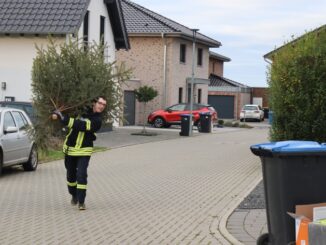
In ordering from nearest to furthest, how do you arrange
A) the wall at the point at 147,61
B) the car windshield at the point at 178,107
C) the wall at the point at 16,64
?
the wall at the point at 16,64, the car windshield at the point at 178,107, the wall at the point at 147,61

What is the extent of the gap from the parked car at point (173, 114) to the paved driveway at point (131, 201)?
17438 millimetres

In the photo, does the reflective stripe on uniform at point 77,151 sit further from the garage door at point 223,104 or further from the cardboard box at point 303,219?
the garage door at point 223,104

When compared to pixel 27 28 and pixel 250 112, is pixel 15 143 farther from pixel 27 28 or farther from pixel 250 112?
pixel 250 112

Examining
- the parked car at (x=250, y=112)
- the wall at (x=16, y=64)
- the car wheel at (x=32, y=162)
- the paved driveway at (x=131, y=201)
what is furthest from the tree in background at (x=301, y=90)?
the parked car at (x=250, y=112)

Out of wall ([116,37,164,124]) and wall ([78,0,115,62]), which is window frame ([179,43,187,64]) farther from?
wall ([78,0,115,62])

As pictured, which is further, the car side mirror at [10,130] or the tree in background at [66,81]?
the car side mirror at [10,130]

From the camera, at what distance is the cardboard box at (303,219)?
5740mm

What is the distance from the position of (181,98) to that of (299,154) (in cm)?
3553

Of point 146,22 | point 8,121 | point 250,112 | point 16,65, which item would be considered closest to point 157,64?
point 146,22

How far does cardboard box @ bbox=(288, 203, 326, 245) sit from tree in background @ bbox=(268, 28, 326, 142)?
8.91 metres

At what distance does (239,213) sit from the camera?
32.1ft

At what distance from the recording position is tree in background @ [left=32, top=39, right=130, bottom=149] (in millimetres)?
10031

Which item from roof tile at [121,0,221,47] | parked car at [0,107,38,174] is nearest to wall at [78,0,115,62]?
roof tile at [121,0,221,47]

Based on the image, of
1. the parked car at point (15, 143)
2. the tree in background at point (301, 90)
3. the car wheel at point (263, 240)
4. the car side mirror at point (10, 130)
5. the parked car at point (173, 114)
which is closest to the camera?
the car wheel at point (263, 240)
